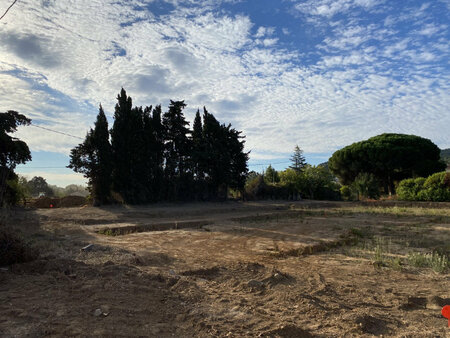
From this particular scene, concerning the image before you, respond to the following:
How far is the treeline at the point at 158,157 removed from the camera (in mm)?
20953

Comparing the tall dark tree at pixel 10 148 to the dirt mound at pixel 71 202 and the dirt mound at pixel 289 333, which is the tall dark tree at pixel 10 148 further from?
the dirt mound at pixel 289 333

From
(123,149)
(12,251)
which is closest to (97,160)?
(123,149)

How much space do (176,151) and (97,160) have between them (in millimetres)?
6276

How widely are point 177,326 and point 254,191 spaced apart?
Answer: 2579 centimetres

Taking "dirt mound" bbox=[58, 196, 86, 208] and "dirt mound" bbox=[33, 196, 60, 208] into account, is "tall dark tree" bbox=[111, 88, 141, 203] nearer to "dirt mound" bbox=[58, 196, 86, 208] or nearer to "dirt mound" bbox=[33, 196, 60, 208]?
"dirt mound" bbox=[58, 196, 86, 208]

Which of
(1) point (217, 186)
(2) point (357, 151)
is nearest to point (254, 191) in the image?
(1) point (217, 186)

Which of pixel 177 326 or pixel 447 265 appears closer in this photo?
pixel 177 326

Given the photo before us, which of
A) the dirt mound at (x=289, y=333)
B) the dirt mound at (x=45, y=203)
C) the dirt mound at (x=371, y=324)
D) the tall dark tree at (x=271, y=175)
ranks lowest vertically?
the dirt mound at (x=371, y=324)

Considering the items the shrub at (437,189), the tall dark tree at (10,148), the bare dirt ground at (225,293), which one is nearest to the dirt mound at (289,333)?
the bare dirt ground at (225,293)

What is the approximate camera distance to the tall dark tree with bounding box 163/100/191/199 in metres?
24.0

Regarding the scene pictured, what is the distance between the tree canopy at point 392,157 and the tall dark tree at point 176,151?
18242 mm

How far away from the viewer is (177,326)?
3.11m

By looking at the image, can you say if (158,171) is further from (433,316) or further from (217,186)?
(433,316)

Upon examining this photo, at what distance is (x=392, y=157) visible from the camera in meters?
28.6
